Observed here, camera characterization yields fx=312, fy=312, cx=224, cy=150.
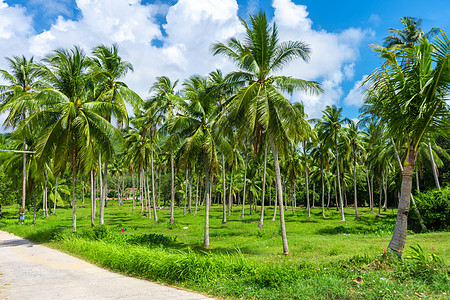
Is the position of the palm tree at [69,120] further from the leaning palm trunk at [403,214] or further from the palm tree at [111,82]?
the leaning palm trunk at [403,214]

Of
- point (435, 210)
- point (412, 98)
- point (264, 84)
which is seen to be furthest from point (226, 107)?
point (435, 210)

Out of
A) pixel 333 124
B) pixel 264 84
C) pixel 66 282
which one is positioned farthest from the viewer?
pixel 333 124

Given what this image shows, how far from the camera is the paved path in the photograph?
666 centimetres

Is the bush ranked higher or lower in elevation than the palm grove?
lower

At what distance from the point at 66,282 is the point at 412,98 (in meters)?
10.0

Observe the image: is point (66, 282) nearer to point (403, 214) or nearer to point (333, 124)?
point (403, 214)

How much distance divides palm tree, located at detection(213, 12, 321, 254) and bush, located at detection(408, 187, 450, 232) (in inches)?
495

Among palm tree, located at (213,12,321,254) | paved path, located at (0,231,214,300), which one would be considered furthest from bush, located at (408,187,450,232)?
paved path, located at (0,231,214,300)

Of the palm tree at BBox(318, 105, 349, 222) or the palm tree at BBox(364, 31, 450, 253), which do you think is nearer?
the palm tree at BBox(364, 31, 450, 253)

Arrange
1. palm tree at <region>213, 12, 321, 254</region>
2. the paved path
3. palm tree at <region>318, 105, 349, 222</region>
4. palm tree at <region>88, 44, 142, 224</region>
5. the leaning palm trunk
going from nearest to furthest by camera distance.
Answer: the paved path, the leaning palm trunk, palm tree at <region>213, 12, 321, 254</region>, palm tree at <region>88, 44, 142, 224</region>, palm tree at <region>318, 105, 349, 222</region>

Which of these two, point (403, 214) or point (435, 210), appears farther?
point (435, 210)

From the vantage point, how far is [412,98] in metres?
8.08

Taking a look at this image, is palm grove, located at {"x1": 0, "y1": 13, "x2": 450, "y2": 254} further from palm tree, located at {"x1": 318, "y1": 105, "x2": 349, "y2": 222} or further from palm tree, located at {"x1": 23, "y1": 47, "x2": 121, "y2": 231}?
palm tree, located at {"x1": 318, "y1": 105, "x2": 349, "y2": 222}

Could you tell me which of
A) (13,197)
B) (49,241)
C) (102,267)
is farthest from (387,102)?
(13,197)
